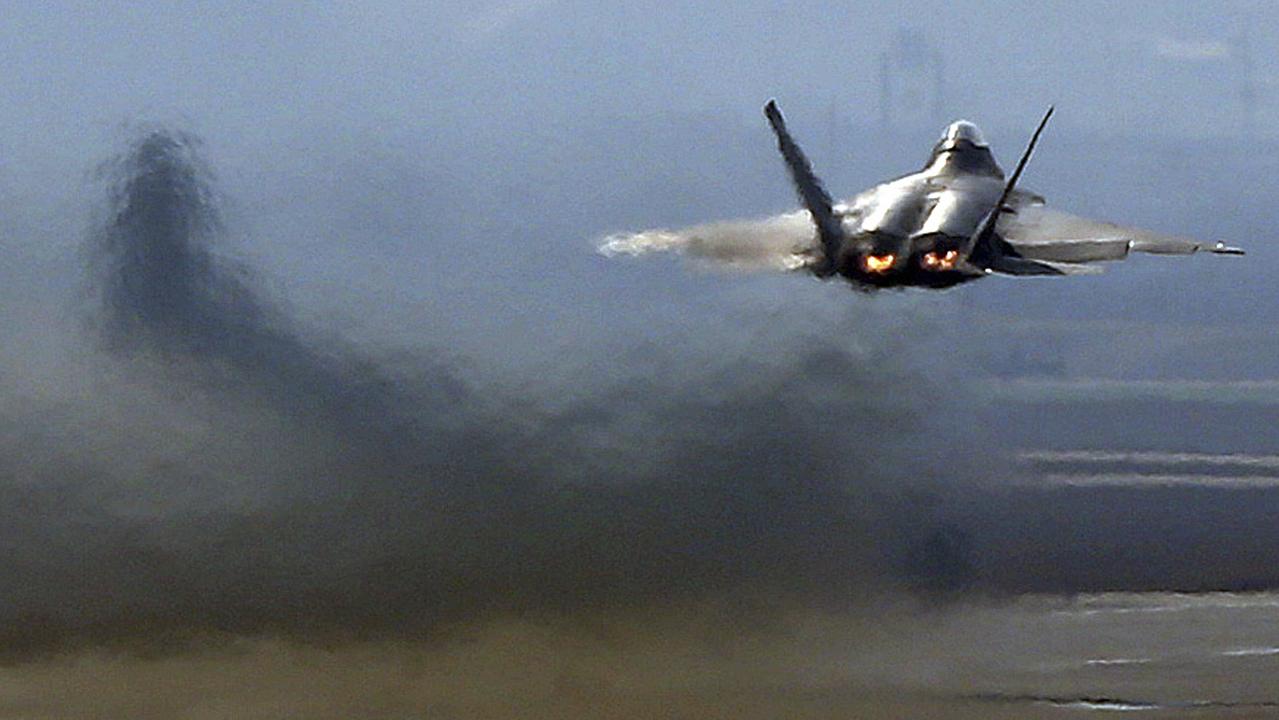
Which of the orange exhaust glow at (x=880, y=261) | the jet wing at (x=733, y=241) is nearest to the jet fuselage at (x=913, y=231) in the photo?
the orange exhaust glow at (x=880, y=261)

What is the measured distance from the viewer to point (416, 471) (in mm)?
30469

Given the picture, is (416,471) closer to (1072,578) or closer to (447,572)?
(447,572)

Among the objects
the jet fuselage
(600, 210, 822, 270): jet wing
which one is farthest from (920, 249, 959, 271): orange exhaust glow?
(600, 210, 822, 270): jet wing

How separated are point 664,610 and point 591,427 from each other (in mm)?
1746

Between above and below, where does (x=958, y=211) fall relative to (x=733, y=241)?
below

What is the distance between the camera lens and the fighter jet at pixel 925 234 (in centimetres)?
3005

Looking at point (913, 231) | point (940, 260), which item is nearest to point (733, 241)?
point (913, 231)

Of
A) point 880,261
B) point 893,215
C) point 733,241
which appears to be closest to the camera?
point 880,261

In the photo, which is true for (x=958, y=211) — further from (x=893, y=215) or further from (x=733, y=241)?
(x=733, y=241)

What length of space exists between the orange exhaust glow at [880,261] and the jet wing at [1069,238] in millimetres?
1387

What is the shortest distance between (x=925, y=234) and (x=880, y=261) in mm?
465

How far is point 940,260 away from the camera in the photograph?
98.5 feet

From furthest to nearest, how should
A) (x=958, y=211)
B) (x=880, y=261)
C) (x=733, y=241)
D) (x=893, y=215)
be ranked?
1. (x=733, y=241)
2. (x=958, y=211)
3. (x=893, y=215)
4. (x=880, y=261)

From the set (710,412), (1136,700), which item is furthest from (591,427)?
(1136,700)
